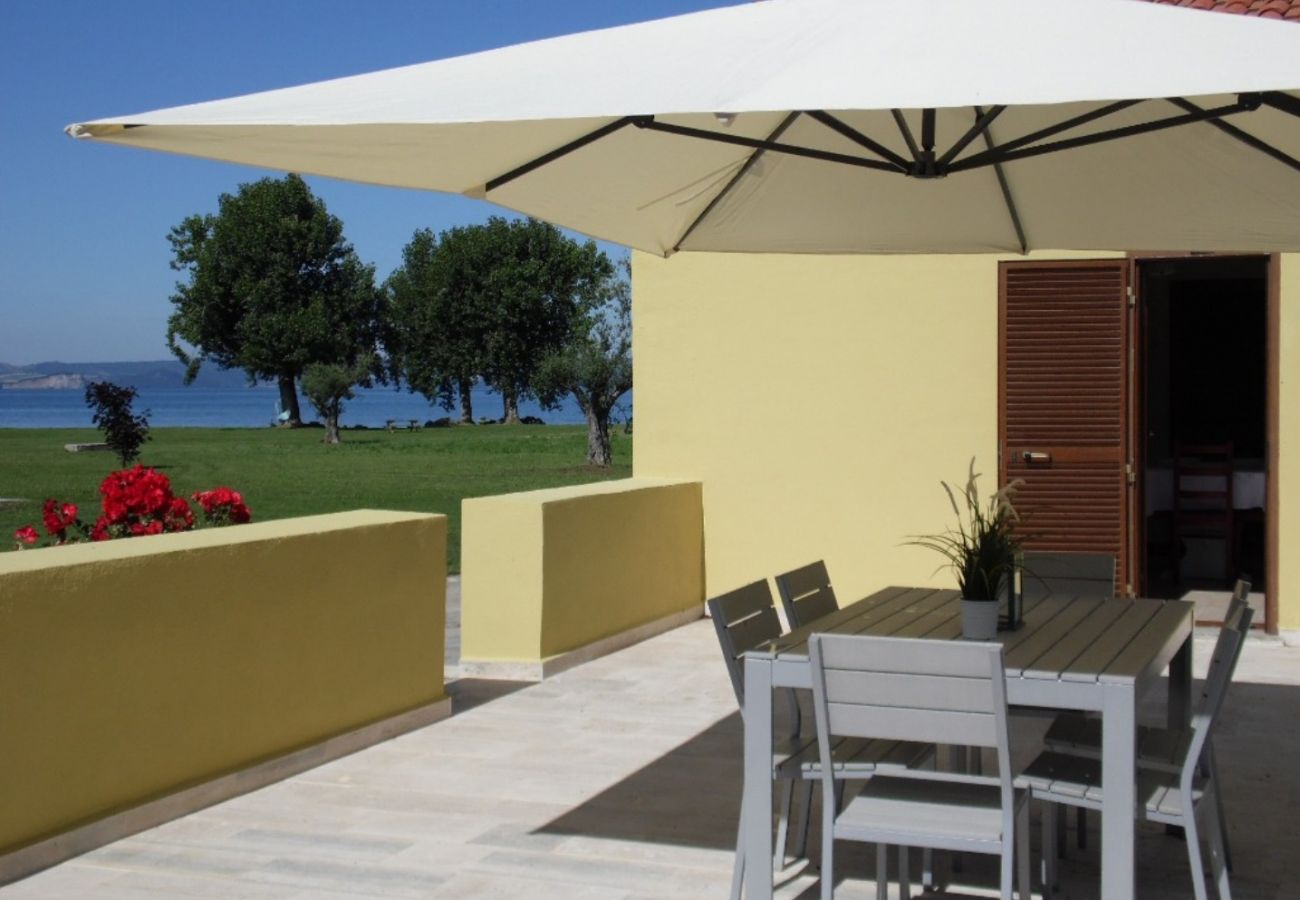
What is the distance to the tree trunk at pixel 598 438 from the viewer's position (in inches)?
1003

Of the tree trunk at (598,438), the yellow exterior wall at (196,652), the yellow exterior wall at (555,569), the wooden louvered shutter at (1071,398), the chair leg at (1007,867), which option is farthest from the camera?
the tree trunk at (598,438)

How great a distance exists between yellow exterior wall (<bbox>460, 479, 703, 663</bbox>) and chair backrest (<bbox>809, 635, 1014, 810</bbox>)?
3963mm

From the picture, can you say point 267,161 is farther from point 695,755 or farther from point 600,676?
point 600,676

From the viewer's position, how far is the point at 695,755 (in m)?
5.69

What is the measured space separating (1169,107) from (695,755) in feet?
9.27

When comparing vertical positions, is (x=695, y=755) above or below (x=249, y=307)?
below

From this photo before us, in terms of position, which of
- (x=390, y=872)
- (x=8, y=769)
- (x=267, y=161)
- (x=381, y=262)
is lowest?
(x=390, y=872)

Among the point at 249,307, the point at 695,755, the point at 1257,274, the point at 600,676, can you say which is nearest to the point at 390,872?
the point at 695,755

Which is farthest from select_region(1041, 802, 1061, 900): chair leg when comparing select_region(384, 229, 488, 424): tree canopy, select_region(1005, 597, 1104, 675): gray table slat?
select_region(384, 229, 488, 424): tree canopy

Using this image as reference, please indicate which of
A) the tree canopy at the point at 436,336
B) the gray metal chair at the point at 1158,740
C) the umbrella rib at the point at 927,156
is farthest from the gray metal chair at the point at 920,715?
the tree canopy at the point at 436,336

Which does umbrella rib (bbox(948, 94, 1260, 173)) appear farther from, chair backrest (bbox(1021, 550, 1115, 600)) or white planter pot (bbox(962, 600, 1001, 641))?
chair backrest (bbox(1021, 550, 1115, 600))

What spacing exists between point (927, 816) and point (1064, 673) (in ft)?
1.46

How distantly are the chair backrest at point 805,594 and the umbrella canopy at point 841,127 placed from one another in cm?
127

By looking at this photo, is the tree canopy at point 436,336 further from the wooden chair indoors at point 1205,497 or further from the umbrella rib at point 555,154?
the umbrella rib at point 555,154
